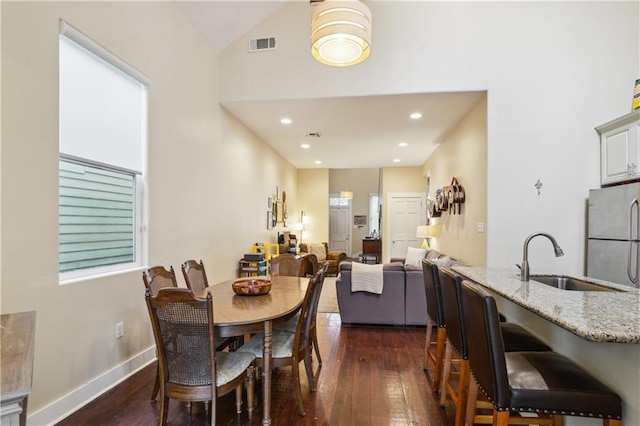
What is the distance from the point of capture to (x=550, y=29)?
12.4ft

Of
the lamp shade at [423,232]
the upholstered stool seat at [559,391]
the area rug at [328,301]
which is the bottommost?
the area rug at [328,301]

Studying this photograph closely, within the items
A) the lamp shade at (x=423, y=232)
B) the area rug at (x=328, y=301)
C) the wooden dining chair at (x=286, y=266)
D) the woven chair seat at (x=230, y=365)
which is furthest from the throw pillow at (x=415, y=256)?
the woven chair seat at (x=230, y=365)

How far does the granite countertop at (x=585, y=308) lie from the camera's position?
112cm

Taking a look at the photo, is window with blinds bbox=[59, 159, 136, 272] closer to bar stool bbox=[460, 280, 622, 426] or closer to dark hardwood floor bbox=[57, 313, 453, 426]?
dark hardwood floor bbox=[57, 313, 453, 426]

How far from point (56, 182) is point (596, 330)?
2.96 metres

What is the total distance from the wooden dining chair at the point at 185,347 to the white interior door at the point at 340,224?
10844 millimetres

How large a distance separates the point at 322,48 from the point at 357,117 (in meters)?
2.35

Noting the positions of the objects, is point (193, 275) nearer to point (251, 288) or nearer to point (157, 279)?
point (157, 279)

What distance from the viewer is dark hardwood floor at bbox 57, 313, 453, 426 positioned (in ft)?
7.15

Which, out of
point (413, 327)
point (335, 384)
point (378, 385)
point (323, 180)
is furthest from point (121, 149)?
point (323, 180)

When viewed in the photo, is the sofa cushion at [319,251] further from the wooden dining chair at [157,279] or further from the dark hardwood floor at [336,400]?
the wooden dining chair at [157,279]

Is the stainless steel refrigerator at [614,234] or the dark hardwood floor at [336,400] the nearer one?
the dark hardwood floor at [336,400]

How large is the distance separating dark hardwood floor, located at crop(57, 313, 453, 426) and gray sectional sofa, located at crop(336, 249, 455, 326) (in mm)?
803

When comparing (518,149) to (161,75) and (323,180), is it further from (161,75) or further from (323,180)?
(323,180)
